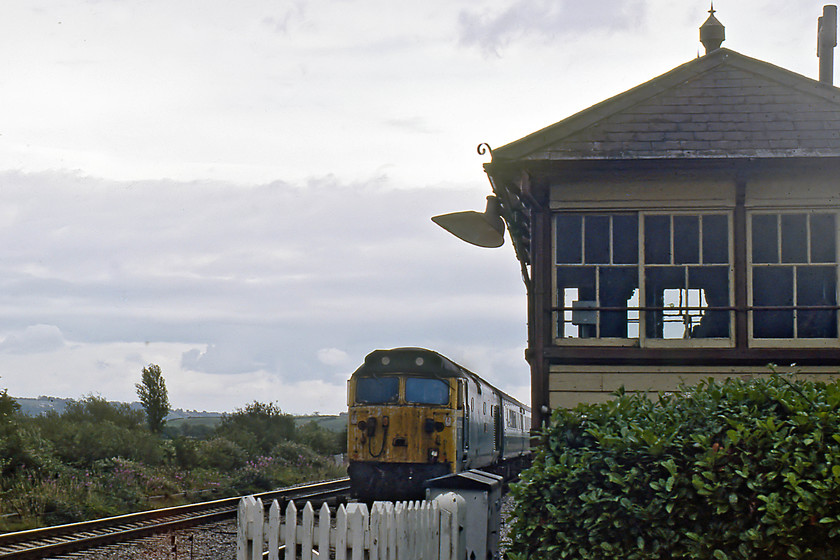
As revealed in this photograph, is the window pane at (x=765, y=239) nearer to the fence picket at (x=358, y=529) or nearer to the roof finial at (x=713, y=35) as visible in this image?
the roof finial at (x=713, y=35)

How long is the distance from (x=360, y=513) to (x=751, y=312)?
7305 millimetres

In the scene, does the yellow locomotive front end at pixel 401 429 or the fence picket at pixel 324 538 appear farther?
the yellow locomotive front end at pixel 401 429

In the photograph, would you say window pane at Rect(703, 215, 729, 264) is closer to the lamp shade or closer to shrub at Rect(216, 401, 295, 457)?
the lamp shade

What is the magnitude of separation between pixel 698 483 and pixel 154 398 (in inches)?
1226

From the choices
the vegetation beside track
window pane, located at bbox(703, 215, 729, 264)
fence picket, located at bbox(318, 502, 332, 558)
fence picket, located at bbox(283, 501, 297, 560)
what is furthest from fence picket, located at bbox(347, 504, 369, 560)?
the vegetation beside track

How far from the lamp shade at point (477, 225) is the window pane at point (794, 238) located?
3635mm

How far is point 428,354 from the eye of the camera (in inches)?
707

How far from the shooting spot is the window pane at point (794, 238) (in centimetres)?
1189

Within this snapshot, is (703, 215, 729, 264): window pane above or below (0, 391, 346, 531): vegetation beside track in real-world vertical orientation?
above

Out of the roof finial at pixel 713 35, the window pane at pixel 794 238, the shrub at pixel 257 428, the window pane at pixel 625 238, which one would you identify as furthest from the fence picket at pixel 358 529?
the shrub at pixel 257 428

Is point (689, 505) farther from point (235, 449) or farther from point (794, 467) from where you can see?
point (235, 449)

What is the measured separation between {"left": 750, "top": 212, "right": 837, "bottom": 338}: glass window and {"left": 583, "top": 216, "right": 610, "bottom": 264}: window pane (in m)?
1.85

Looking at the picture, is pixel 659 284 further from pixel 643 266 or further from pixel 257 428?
pixel 257 428

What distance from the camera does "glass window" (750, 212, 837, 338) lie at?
11.9 meters
